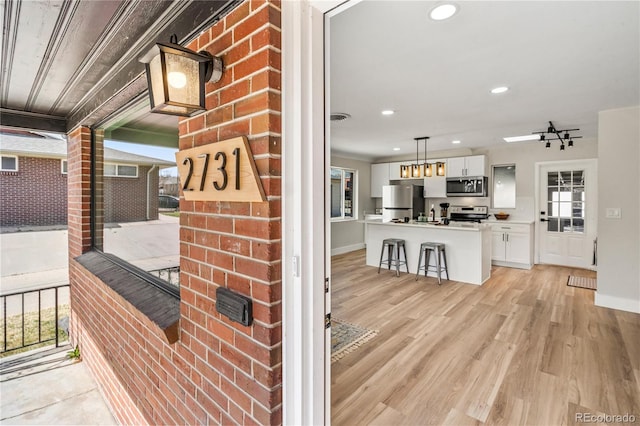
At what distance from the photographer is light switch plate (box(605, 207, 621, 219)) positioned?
11.7 ft

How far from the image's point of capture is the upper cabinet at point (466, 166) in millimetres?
6109

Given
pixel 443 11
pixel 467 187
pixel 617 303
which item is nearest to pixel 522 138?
pixel 467 187

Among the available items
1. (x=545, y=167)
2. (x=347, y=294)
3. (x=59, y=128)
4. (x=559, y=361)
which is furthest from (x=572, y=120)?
(x=59, y=128)

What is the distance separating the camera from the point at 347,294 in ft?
13.5

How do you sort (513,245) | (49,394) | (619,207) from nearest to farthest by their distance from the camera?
(49,394) < (619,207) < (513,245)

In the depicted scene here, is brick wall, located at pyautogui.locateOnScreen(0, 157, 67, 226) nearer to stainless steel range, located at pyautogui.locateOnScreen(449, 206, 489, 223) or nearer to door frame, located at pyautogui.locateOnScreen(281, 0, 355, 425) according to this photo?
door frame, located at pyautogui.locateOnScreen(281, 0, 355, 425)

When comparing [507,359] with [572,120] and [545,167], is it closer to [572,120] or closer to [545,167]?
[572,120]

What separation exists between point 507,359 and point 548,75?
7.87 ft

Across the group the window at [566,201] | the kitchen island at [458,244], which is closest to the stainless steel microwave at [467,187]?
the window at [566,201]

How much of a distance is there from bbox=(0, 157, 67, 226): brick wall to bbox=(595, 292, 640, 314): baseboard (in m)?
6.65

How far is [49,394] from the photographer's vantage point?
259 cm

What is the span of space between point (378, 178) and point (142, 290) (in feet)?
21.2

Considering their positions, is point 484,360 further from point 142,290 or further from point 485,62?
point 142,290

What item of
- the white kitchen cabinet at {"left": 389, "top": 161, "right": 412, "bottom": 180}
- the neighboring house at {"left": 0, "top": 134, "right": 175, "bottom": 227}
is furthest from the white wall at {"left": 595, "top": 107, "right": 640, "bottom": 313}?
the neighboring house at {"left": 0, "top": 134, "right": 175, "bottom": 227}
